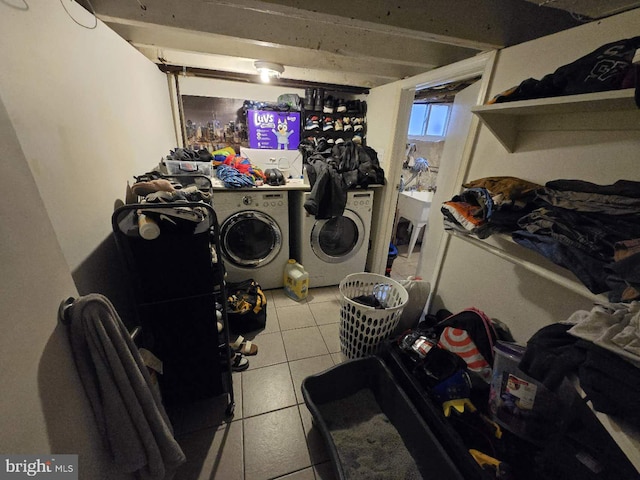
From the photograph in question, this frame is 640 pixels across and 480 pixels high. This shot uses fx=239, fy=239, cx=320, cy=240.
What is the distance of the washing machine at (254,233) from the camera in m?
2.04

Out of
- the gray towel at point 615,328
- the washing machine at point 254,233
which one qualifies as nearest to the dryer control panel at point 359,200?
the washing machine at point 254,233

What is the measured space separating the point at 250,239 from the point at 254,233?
0.07 m

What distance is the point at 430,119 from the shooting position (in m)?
3.29

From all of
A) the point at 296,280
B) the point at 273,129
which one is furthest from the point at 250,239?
the point at 273,129

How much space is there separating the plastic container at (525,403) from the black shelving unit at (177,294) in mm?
1292

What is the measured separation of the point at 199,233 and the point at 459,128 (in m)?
2.01

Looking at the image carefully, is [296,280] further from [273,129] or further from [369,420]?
[273,129]

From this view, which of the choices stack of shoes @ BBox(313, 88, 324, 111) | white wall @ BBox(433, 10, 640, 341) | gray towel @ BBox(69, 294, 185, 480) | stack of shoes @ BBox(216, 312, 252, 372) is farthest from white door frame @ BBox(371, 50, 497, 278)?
gray towel @ BBox(69, 294, 185, 480)

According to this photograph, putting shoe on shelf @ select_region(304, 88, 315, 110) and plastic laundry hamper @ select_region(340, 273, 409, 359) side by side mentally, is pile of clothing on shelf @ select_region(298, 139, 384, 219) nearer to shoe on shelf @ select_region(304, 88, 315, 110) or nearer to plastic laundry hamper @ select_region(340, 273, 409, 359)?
shoe on shelf @ select_region(304, 88, 315, 110)

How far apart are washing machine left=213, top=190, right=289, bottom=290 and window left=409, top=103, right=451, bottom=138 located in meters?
2.35

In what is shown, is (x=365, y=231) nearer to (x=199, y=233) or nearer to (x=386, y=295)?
(x=386, y=295)

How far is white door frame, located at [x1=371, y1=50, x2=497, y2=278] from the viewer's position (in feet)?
4.44

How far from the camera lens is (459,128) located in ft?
6.15

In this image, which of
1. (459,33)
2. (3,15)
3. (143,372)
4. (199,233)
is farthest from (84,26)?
(459,33)
